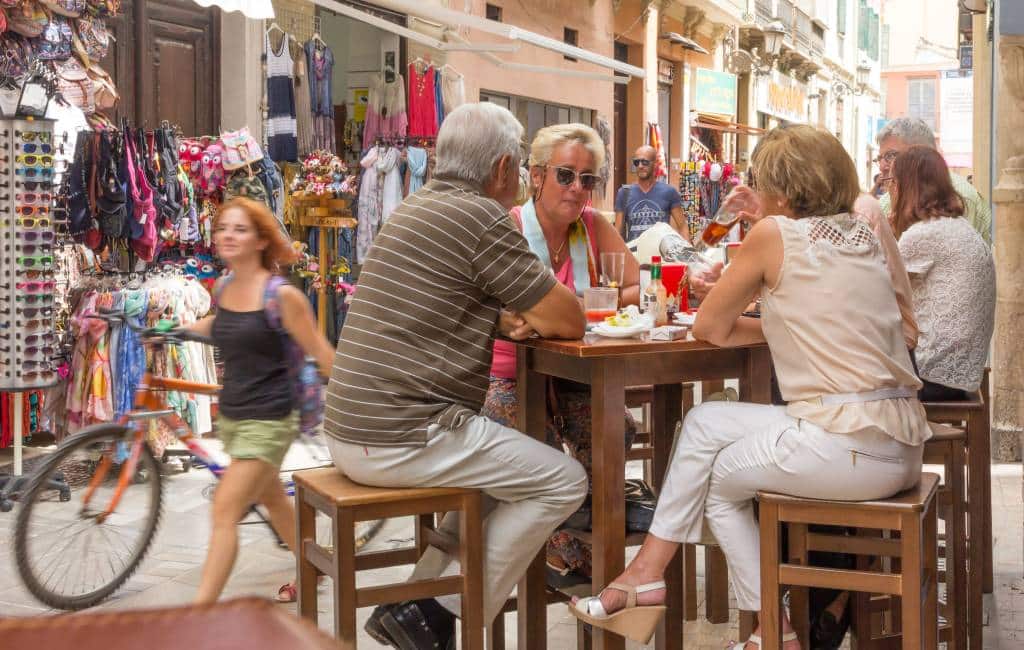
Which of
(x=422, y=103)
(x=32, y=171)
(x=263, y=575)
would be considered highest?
(x=422, y=103)

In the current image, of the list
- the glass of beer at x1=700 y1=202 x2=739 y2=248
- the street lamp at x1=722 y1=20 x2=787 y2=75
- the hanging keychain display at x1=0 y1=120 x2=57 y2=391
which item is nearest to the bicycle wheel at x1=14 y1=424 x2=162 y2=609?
the hanging keychain display at x1=0 y1=120 x2=57 y2=391

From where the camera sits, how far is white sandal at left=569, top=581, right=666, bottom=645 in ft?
11.1

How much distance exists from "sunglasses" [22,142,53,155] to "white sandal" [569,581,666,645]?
13.3ft

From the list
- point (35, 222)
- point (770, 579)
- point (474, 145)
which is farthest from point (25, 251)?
point (770, 579)

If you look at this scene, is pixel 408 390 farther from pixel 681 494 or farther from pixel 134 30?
pixel 134 30

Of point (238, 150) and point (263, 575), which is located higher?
point (238, 150)

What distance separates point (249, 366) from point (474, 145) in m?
1.15

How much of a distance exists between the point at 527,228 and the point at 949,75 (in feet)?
47.3

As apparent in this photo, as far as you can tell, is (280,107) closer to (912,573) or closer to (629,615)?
(629,615)

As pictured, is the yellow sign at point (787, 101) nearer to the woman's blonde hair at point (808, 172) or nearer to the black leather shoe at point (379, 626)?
the woman's blonde hair at point (808, 172)

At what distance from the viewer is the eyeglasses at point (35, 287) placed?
20.2 ft

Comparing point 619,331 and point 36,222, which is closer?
point 619,331

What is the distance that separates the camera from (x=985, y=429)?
4289 millimetres

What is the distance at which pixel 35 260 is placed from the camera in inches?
244
